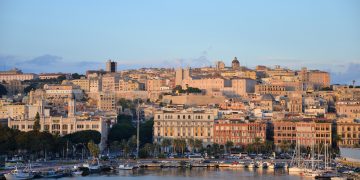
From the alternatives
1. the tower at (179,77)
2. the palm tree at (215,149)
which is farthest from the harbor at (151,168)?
the tower at (179,77)

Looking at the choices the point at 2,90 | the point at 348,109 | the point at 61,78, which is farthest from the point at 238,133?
the point at 61,78

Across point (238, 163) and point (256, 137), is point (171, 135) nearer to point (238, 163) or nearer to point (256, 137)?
point (256, 137)

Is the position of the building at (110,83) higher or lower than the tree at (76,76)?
lower

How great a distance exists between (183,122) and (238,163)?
1136 cm

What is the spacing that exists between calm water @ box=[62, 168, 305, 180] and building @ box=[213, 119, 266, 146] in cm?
1215

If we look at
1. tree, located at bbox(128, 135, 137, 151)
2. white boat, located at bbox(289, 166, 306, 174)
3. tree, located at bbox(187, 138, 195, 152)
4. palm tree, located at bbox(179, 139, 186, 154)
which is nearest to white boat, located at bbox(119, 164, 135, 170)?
tree, located at bbox(128, 135, 137, 151)

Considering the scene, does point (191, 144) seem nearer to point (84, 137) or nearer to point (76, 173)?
point (84, 137)

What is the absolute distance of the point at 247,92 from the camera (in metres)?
98.0

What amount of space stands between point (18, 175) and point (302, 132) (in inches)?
1054

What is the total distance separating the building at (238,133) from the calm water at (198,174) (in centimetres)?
1215

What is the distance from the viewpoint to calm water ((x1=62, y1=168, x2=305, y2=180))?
156 feet

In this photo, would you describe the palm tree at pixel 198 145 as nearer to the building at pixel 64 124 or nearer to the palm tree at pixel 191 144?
the palm tree at pixel 191 144

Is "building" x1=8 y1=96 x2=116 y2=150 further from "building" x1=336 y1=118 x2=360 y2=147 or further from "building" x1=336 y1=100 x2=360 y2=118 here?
"building" x1=336 y1=100 x2=360 y2=118

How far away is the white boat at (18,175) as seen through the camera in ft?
141
